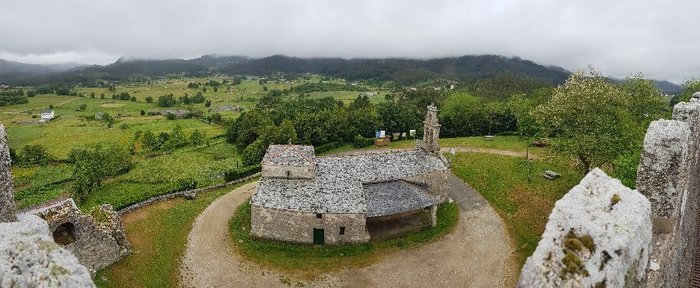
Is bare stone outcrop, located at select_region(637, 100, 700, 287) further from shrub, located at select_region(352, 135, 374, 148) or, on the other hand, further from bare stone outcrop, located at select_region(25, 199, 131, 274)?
shrub, located at select_region(352, 135, 374, 148)

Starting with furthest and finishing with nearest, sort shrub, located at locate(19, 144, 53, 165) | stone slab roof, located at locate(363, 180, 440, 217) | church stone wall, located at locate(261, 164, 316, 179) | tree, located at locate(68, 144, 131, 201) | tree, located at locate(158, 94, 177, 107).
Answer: tree, located at locate(158, 94, 177, 107) < shrub, located at locate(19, 144, 53, 165) < tree, located at locate(68, 144, 131, 201) < church stone wall, located at locate(261, 164, 316, 179) < stone slab roof, located at locate(363, 180, 440, 217)

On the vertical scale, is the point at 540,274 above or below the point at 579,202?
below

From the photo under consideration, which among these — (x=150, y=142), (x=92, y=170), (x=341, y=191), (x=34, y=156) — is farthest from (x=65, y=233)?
(x=150, y=142)

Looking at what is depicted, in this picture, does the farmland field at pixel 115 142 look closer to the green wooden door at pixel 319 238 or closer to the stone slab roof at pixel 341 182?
the stone slab roof at pixel 341 182

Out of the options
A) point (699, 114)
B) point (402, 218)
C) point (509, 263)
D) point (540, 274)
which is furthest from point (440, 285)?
point (540, 274)

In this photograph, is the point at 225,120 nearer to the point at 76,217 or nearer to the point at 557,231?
the point at 76,217

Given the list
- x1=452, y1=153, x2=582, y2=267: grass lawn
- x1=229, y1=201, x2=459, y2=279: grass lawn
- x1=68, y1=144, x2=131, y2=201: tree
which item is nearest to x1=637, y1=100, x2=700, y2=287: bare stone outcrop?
x1=452, y1=153, x2=582, y2=267: grass lawn

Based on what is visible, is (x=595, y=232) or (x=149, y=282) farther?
(x=149, y=282)
